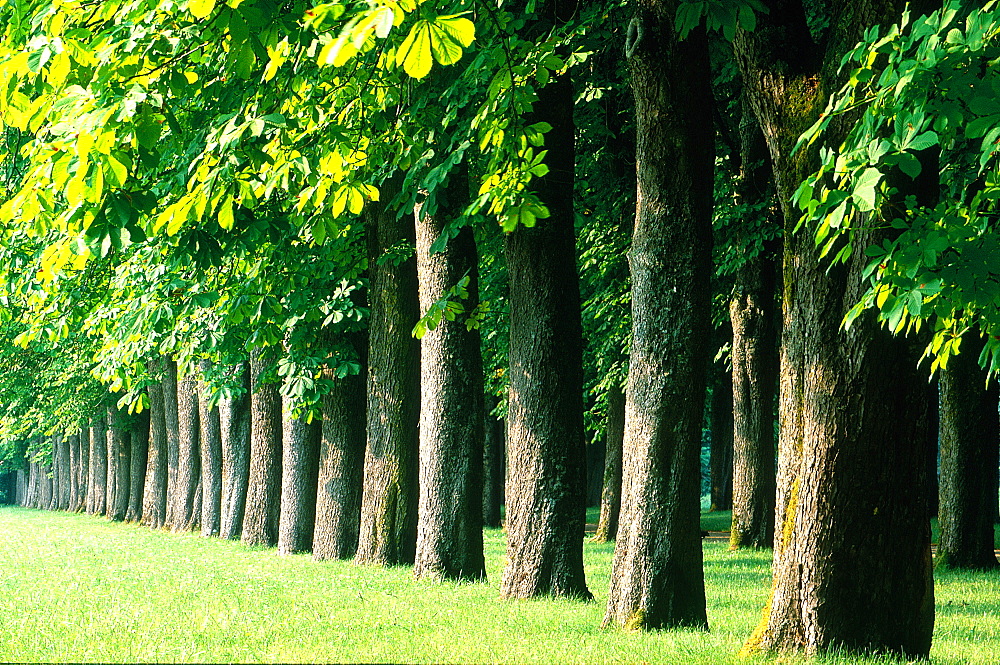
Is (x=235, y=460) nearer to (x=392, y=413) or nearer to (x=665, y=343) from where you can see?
(x=392, y=413)

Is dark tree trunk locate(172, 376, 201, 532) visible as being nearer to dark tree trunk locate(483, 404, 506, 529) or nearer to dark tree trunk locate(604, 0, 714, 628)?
dark tree trunk locate(483, 404, 506, 529)

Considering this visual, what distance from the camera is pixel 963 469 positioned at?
16188 millimetres

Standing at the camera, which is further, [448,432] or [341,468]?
[341,468]

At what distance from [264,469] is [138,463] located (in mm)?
15078

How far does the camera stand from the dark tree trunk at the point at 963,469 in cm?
1619

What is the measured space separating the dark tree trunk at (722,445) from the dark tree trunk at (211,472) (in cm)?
1596

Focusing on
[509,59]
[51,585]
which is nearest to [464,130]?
[509,59]

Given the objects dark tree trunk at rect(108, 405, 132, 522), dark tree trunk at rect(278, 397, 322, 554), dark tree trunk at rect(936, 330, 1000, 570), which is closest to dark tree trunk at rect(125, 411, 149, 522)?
dark tree trunk at rect(108, 405, 132, 522)

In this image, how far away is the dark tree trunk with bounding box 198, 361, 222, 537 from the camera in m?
23.9

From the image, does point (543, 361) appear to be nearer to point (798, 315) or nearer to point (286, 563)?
point (798, 315)

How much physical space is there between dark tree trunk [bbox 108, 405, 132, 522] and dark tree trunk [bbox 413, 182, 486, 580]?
23.5 m

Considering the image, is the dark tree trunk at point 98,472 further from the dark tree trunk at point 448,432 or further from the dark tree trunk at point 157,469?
the dark tree trunk at point 448,432

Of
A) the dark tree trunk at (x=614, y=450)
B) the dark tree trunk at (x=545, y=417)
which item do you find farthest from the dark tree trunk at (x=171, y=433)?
the dark tree trunk at (x=545, y=417)

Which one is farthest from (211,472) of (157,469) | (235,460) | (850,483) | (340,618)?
(850,483)
